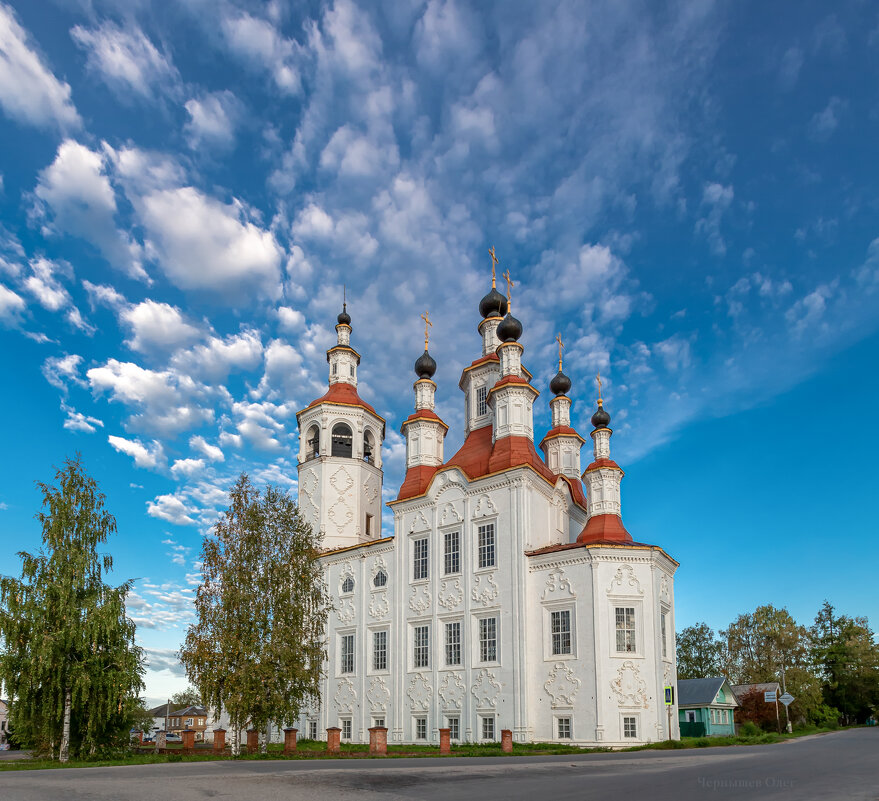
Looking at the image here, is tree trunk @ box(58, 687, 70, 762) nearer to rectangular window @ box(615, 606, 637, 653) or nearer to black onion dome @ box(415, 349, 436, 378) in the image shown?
rectangular window @ box(615, 606, 637, 653)

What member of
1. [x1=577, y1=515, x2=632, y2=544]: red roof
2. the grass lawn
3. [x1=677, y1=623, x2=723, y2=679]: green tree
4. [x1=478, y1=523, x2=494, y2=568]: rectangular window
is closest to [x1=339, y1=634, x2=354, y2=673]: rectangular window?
the grass lawn

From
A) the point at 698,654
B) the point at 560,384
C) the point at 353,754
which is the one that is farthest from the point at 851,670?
Result: the point at 353,754

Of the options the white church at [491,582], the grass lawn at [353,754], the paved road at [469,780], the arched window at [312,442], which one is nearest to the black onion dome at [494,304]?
the white church at [491,582]

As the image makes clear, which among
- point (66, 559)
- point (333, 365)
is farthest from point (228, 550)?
point (333, 365)

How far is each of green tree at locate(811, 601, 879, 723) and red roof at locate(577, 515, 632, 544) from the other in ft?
191

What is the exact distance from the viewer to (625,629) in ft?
99.9

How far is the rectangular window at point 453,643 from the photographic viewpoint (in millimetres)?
33719

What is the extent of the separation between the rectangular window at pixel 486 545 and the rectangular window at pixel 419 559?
3.49 m

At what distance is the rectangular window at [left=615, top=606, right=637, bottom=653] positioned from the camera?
99.2 ft

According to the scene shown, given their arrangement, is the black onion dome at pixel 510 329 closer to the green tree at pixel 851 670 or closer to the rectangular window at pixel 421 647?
the rectangular window at pixel 421 647

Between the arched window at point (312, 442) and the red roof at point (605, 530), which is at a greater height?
the arched window at point (312, 442)

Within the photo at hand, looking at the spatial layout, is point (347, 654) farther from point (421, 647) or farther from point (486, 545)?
point (486, 545)

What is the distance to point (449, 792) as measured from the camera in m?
12.6

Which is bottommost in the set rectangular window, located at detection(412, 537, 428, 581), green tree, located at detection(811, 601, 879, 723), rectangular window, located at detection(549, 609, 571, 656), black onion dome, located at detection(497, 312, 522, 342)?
green tree, located at detection(811, 601, 879, 723)
